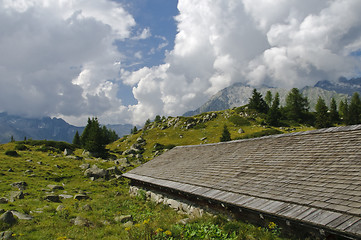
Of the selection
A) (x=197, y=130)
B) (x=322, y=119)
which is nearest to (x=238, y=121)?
(x=197, y=130)

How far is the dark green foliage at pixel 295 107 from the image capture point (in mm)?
84819

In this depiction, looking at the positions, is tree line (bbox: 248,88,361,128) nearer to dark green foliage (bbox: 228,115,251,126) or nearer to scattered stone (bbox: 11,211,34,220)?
dark green foliage (bbox: 228,115,251,126)

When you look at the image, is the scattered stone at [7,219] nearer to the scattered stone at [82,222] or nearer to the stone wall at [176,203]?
the scattered stone at [82,222]

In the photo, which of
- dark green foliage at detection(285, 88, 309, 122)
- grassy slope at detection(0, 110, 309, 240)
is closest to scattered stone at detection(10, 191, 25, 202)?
grassy slope at detection(0, 110, 309, 240)

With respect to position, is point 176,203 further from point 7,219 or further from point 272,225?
point 7,219

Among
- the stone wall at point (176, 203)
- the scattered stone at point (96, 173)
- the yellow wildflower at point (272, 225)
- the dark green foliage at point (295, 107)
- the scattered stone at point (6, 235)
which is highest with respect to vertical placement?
the dark green foliage at point (295, 107)

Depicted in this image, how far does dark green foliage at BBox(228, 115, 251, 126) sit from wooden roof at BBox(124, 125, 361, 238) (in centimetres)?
6854

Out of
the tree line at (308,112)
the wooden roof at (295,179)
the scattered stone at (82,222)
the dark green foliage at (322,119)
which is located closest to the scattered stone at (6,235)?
the scattered stone at (82,222)

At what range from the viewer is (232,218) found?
8.55m

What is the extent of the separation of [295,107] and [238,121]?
25.6m

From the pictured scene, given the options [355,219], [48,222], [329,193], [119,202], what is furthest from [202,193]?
[119,202]

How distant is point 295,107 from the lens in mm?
86812

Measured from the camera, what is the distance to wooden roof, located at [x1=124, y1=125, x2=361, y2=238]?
226 inches

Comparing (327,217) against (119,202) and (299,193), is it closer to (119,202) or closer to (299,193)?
(299,193)
